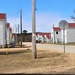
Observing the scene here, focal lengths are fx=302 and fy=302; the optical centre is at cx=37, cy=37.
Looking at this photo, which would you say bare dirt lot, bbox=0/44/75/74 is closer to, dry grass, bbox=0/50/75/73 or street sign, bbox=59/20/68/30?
dry grass, bbox=0/50/75/73

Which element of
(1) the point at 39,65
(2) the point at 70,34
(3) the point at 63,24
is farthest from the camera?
(2) the point at 70,34

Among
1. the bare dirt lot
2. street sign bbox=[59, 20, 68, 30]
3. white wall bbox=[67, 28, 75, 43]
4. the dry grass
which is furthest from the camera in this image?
white wall bbox=[67, 28, 75, 43]

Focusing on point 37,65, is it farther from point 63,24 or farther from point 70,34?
point 70,34

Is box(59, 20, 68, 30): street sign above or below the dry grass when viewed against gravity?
above

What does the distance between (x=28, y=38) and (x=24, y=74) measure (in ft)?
529

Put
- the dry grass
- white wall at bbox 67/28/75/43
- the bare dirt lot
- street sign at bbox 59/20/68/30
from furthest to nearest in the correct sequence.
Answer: white wall at bbox 67/28/75/43 → street sign at bbox 59/20/68/30 → the dry grass → the bare dirt lot

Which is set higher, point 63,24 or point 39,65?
point 63,24

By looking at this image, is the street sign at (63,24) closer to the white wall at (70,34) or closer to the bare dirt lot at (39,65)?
the bare dirt lot at (39,65)

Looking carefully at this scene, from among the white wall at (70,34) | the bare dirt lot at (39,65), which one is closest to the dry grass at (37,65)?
the bare dirt lot at (39,65)

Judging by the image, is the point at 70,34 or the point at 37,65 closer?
the point at 37,65

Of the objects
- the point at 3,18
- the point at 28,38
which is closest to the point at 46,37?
the point at 28,38

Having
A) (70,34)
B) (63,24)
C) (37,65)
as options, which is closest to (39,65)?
(37,65)

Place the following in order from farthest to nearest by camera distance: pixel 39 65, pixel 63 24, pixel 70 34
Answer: pixel 70 34 → pixel 63 24 → pixel 39 65

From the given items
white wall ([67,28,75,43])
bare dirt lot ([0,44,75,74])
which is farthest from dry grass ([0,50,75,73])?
white wall ([67,28,75,43])
